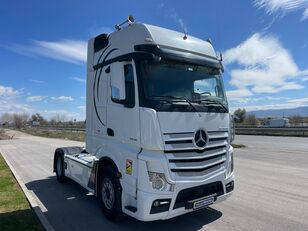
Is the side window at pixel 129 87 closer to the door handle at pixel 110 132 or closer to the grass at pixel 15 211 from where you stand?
the door handle at pixel 110 132

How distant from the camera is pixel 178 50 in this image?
5.72 meters

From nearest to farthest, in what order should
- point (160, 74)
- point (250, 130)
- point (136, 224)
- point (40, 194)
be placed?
point (160, 74) → point (136, 224) → point (40, 194) → point (250, 130)

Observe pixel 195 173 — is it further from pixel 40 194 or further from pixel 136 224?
pixel 40 194

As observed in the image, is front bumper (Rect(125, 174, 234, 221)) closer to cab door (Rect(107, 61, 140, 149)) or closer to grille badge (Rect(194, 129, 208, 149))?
grille badge (Rect(194, 129, 208, 149))

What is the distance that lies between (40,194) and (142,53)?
5141 mm

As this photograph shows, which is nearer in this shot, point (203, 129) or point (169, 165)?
point (169, 165)

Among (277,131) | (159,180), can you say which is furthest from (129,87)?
(277,131)

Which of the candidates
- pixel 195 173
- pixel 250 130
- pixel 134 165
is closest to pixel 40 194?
pixel 134 165

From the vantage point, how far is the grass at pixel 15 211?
568cm

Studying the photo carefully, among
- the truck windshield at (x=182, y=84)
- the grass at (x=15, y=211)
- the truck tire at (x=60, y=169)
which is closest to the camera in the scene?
the truck windshield at (x=182, y=84)

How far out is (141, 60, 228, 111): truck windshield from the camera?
531cm

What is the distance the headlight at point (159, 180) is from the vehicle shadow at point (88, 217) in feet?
3.35

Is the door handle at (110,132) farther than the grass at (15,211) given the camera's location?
Yes

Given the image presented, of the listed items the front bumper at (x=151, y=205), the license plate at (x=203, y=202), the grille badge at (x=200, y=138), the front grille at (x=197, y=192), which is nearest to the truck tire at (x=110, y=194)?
the front bumper at (x=151, y=205)
